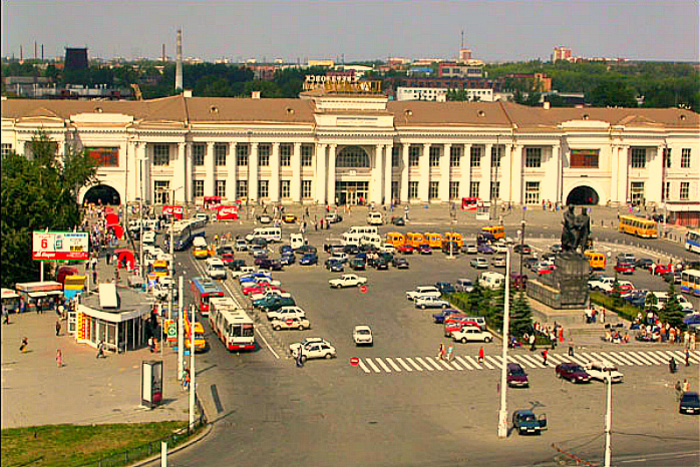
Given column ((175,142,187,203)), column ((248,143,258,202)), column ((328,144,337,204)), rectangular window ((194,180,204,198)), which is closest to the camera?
column ((175,142,187,203))

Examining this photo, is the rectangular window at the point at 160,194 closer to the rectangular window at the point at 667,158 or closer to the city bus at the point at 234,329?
the rectangular window at the point at 667,158

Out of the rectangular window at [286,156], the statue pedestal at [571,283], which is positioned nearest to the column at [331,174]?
the rectangular window at [286,156]

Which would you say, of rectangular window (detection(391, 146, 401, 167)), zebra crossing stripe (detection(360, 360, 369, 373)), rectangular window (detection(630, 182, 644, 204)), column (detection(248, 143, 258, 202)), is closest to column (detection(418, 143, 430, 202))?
rectangular window (detection(391, 146, 401, 167))

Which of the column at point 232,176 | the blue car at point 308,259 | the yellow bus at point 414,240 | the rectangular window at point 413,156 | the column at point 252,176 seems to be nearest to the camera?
the blue car at point 308,259

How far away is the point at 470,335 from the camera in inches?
2835

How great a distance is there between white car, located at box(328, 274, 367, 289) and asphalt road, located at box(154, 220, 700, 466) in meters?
12.3

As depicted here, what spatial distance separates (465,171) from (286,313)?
222 feet

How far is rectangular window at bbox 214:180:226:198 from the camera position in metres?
134

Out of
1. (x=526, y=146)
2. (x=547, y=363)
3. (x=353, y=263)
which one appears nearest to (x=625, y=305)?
(x=547, y=363)

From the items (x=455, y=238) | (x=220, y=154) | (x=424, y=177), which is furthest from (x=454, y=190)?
(x=455, y=238)

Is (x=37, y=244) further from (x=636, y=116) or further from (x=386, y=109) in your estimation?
(x=636, y=116)

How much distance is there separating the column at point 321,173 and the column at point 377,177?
542 centimetres

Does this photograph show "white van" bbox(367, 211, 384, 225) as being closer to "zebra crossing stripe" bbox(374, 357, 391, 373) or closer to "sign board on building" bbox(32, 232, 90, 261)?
"sign board on building" bbox(32, 232, 90, 261)

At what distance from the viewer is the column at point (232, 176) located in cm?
13375
